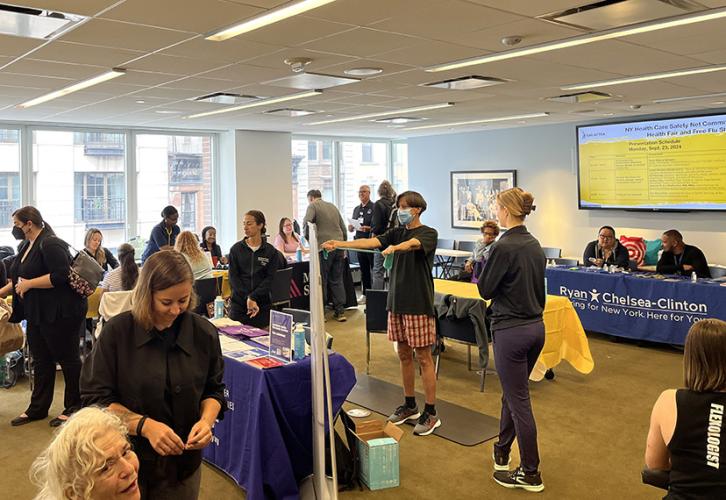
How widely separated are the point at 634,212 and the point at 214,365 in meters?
8.25

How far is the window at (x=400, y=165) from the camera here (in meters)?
13.6

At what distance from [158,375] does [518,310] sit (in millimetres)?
2072

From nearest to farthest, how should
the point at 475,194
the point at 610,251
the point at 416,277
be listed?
the point at 416,277 → the point at 610,251 → the point at 475,194

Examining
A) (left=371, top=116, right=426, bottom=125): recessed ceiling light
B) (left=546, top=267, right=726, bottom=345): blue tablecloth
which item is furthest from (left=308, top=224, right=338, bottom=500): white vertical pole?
(left=371, top=116, right=426, bottom=125): recessed ceiling light

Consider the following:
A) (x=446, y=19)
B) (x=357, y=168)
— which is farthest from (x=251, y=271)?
(x=357, y=168)

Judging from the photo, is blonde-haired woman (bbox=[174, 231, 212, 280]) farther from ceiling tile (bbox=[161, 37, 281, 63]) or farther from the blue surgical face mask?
the blue surgical face mask

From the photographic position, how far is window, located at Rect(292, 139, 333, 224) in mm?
11984

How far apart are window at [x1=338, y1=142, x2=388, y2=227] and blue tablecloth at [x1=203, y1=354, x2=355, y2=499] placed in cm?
903

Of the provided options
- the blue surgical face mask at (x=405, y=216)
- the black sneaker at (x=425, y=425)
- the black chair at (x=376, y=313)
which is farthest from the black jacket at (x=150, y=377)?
the black chair at (x=376, y=313)

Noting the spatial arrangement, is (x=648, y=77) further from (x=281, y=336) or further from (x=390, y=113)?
(x=281, y=336)

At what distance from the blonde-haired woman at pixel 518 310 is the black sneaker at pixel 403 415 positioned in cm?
110

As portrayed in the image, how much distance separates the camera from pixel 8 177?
8.98 metres

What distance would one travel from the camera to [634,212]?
920cm

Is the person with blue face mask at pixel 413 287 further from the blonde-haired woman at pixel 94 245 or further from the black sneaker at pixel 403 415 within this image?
the blonde-haired woman at pixel 94 245
